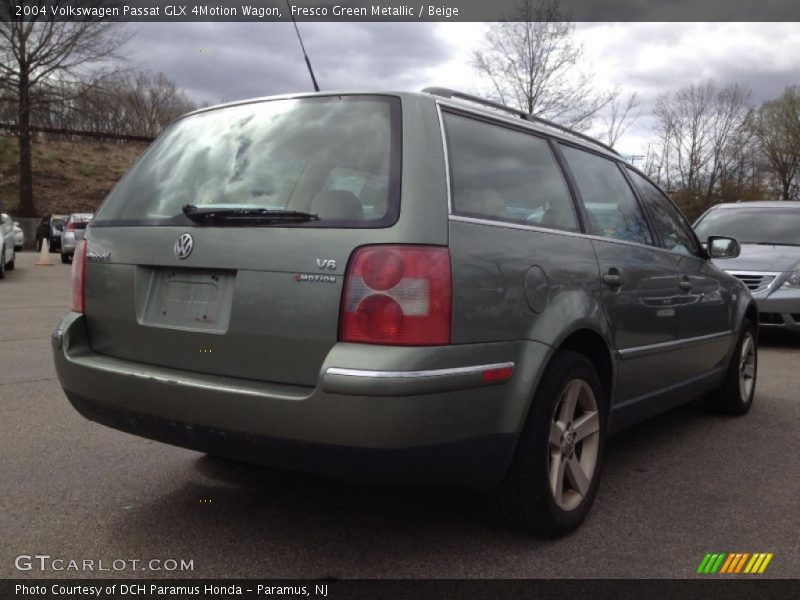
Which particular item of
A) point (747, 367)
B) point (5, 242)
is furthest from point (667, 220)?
point (5, 242)

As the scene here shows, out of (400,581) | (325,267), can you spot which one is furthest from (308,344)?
(400,581)

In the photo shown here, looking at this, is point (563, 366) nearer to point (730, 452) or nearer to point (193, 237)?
point (193, 237)

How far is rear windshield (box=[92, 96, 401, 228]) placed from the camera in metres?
2.58

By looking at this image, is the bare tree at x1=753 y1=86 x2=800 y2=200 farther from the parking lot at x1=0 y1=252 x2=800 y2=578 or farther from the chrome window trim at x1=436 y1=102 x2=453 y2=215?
the chrome window trim at x1=436 y1=102 x2=453 y2=215

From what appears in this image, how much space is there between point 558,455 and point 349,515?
913 millimetres

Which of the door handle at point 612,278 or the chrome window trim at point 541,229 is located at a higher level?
the chrome window trim at point 541,229

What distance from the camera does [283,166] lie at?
9.11 feet

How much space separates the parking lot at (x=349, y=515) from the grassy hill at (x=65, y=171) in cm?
3574

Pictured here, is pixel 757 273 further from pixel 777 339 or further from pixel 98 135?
pixel 98 135

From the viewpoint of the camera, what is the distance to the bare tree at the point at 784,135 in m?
50.1

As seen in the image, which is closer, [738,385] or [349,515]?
[349,515]

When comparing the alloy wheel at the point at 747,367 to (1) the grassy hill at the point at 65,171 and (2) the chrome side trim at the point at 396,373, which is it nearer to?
(2) the chrome side trim at the point at 396,373

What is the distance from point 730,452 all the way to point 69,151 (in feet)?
161

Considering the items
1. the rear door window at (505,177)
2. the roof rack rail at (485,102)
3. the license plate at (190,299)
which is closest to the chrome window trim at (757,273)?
the roof rack rail at (485,102)
